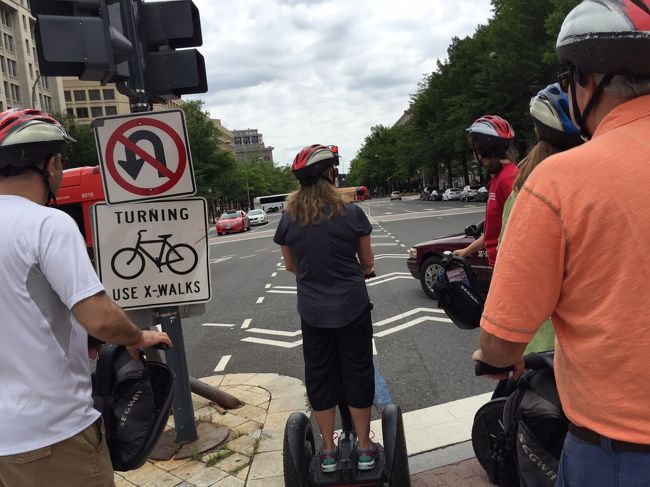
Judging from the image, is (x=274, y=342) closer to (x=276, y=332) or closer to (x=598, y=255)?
(x=276, y=332)

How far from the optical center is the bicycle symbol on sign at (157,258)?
340 cm

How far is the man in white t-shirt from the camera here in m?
1.69

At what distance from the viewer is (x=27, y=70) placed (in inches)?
2616

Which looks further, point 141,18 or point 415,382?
point 415,382

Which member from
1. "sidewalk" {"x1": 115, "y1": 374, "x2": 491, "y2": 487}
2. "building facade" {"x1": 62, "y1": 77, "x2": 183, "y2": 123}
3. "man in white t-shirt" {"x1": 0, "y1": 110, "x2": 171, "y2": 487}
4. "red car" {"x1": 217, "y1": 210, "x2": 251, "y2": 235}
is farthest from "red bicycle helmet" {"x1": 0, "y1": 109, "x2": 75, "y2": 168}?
"building facade" {"x1": 62, "y1": 77, "x2": 183, "y2": 123}

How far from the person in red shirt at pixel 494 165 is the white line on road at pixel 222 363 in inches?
140

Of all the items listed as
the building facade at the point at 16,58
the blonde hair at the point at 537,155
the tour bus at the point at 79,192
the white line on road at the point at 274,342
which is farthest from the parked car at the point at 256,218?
the blonde hair at the point at 537,155

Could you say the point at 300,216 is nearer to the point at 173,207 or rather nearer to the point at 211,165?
the point at 173,207

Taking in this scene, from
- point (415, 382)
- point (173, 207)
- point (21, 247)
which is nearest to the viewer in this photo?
point (21, 247)

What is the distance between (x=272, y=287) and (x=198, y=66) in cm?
746

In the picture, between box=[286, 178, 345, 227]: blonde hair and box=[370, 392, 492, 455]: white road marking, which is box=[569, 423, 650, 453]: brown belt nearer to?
box=[286, 178, 345, 227]: blonde hair

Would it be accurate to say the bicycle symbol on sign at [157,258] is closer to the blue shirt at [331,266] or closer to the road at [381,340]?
the blue shirt at [331,266]

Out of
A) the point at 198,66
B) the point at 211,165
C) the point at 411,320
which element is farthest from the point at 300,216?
the point at 211,165

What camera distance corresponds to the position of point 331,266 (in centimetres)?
288
